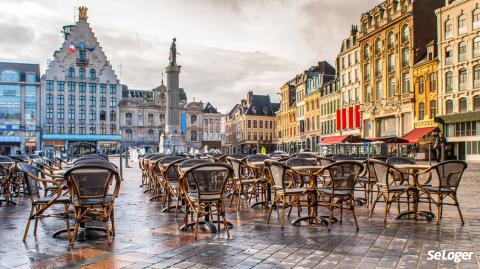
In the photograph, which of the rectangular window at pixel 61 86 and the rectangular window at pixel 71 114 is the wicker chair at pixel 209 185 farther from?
the rectangular window at pixel 61 86

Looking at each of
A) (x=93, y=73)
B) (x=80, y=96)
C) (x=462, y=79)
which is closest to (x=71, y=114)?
(x=80, y=96)

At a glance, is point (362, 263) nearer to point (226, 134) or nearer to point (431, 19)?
point (431, 19)

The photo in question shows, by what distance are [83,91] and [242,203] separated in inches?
2981

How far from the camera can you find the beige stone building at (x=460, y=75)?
35.7 metres

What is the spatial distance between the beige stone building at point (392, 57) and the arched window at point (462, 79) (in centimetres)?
534

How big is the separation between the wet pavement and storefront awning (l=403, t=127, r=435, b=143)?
3258 centimetres

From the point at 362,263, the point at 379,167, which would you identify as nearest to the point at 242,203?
the point at 379,167

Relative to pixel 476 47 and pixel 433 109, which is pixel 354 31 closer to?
pixel 433 109

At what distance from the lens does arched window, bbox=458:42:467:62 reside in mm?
36688

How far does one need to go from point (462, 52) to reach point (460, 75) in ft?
6.12

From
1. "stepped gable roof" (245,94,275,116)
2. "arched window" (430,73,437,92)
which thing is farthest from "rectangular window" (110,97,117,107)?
"arched window" (430,73,437,92)

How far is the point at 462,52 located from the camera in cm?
3703

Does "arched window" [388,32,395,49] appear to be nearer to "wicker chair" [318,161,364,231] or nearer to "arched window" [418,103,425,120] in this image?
"arched window" [418,103,425,120]

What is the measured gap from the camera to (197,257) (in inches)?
211
